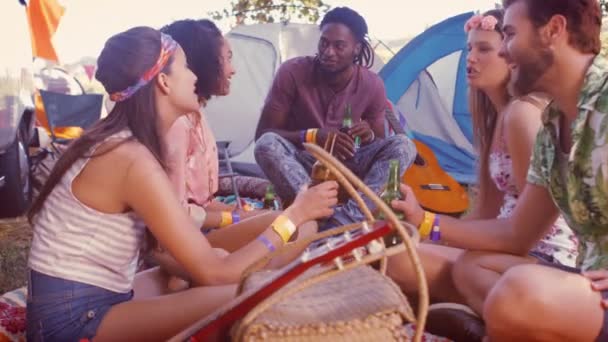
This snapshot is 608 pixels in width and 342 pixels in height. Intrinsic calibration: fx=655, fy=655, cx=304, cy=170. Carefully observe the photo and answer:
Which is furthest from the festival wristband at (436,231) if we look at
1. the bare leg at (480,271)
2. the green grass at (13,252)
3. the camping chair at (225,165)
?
the camping chair at (225,165)

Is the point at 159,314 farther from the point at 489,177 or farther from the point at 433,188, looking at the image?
the point at 433,188

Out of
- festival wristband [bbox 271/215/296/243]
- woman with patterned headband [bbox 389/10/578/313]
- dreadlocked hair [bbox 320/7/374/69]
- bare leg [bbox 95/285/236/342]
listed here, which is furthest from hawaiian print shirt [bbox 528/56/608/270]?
dreadlocked hair [bbox 320/7/374/69]

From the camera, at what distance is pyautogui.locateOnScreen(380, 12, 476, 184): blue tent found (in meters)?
6.77

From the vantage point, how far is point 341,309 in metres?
1.45

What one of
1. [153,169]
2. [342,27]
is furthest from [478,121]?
[342,27]

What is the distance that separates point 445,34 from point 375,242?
19.0 feet

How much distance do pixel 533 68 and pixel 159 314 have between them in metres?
1.42

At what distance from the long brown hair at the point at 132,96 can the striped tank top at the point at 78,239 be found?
0.04 m

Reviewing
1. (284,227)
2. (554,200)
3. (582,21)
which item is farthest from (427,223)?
(582,21)

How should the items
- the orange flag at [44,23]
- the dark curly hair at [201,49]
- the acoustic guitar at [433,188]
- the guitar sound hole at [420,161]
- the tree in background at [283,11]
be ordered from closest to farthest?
the dark curly hair at [201,49]
the acoustic guitar at [433,188]
the guitar sound hole at [420,161]
the orange flag at [44,23]
the tree in background at [283,11]

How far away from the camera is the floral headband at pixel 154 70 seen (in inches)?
83.7

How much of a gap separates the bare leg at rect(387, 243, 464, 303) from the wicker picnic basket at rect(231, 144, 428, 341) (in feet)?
3.41

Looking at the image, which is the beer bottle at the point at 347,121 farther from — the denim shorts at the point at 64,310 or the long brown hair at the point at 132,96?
the denim shorts at the point at 64,310

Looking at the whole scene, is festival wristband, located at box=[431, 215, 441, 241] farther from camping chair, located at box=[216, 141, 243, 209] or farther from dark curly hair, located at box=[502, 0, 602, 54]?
camping chair, located at box=[216, 141, 243, 209]
